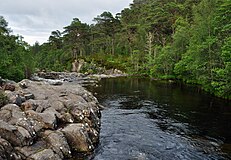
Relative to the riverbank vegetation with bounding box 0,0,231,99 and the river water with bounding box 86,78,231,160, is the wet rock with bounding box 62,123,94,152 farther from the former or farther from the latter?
the riverbank vegetation with bounding box 0,0,231,99

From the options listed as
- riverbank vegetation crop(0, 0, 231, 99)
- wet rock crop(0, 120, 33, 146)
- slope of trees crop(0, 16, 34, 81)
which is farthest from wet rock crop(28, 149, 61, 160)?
slope of trees crop(0, 16, 34, 81)

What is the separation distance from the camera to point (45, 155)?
604 inches

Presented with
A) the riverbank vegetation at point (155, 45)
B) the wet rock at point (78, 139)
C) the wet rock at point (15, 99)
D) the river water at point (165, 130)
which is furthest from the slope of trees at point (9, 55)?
the wet rock at point (78, 139)

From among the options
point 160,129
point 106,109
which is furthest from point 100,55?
point 160,129

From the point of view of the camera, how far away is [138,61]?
332 ft

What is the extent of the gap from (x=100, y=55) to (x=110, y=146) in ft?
327

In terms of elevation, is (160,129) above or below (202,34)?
below

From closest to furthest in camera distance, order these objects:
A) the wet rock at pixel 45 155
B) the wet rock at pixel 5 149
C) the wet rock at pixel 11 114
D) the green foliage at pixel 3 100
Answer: the wet rock at pixel 5 149 < the wet rock at pixel 45 155 < the wet rock at pixel 11 114 < the green foliage at pixel 3 100

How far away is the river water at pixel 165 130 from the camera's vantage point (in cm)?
1844

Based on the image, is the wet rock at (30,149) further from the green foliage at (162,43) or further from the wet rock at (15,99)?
the green foliage at (162,43)

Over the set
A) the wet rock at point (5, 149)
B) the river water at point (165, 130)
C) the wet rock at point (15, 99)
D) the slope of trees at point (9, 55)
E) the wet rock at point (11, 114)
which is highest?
the slope of trees at point (9, 55)

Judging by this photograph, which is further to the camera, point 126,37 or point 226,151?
point 126,37

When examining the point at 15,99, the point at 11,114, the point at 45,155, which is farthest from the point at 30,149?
the point at 15,99

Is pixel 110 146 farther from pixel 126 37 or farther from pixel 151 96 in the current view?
pixel 126 37
